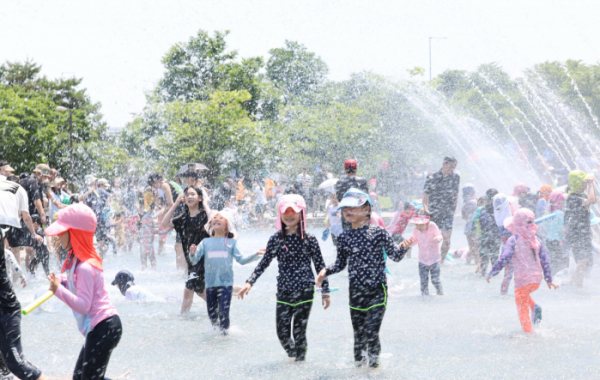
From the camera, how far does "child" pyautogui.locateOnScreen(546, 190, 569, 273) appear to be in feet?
32.8

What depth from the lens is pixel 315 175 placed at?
37625mm

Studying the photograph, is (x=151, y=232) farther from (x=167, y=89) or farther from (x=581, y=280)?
(x=167, y=89)

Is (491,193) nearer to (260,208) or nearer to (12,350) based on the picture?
Result: (12,350)

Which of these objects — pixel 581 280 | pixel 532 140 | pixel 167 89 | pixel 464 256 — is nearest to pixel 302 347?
pixel 581 280

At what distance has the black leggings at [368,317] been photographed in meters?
5.22

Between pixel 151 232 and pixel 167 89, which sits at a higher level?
pixel 167 89

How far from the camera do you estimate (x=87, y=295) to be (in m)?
3.95

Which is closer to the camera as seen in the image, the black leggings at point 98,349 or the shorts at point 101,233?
the black leggings at point 98,349

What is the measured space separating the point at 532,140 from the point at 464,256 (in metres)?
39.6

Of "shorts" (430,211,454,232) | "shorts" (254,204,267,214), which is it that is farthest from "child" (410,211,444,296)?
"shorts" (254,204,267,214)

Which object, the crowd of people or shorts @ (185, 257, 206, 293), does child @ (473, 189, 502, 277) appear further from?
shorts @ (185, 257, 206, 293)

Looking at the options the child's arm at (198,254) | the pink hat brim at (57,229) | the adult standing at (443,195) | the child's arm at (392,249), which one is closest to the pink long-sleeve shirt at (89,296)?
the pink hat brim at (57,229)

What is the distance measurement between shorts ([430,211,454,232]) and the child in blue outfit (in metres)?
4.71

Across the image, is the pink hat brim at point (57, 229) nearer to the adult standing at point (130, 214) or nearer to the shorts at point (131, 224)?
the adult standing at point (130, 214)
